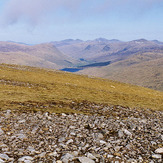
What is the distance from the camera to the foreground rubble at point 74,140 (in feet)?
34.2

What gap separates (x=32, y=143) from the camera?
12.0 metres

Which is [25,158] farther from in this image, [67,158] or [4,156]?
[67,158]

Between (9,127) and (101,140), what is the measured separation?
750 cm

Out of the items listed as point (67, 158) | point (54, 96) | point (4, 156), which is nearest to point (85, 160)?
point (67, 158)

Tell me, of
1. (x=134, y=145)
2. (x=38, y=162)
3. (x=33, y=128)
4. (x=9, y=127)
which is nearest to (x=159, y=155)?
(x=134, y=145)

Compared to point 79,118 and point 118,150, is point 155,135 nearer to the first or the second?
point 118,150

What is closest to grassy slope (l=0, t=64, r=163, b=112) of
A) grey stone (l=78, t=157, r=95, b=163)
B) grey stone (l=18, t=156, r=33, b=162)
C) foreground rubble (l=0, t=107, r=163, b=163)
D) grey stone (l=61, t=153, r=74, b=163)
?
foreground rubble (l=0, t=107, r=163, b=163)

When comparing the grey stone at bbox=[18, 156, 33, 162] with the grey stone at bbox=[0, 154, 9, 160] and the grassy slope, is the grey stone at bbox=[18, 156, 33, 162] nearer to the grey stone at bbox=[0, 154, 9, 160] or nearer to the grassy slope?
the grey stone at bbox=[0, 154, 9, 160]

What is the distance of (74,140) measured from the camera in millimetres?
12789

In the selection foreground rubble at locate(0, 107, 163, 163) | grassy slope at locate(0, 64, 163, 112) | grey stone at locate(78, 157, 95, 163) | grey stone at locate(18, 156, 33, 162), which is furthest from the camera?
grassy slope at locate(0, 64, 163, 112)

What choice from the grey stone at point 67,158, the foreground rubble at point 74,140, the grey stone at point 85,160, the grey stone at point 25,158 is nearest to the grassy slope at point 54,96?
the foreground rubble at point 74,140

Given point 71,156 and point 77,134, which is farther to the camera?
point 77,134

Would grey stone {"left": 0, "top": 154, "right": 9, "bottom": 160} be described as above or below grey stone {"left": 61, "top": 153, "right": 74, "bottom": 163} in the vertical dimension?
above

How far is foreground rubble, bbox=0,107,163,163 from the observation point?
10422 mm
